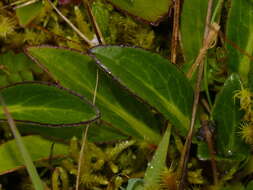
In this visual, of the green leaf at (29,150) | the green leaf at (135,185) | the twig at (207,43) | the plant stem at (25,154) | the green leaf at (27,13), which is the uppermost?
the green leaf at (27,13)

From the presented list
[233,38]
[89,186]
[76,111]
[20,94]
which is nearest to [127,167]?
[89,186]

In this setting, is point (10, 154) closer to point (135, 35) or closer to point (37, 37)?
point (37, 37)

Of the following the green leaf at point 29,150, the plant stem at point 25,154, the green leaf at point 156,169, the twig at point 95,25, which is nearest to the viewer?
the plant stem at point 25,154

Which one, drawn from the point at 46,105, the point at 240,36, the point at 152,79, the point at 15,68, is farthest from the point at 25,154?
the point at 240,36

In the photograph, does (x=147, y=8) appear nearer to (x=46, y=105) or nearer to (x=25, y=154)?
(x=46, y=105)

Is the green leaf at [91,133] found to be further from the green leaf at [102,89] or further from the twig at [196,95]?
the twig at [196,95]

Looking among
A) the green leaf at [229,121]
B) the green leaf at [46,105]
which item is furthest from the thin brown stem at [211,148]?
the green leaf at [46,105]
